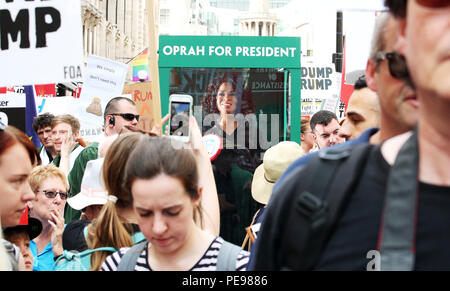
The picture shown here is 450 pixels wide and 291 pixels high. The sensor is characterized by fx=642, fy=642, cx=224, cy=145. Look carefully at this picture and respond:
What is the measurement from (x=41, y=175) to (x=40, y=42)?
1350 millimetres

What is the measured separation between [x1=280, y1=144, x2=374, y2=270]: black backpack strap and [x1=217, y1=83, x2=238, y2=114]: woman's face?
4687mm

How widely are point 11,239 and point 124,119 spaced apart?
307 centimetres

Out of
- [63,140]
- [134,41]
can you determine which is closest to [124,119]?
[63,140]

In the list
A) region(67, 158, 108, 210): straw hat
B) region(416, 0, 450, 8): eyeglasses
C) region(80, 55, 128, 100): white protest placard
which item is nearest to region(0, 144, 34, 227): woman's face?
region(67, 158, 108, 210): straw hat

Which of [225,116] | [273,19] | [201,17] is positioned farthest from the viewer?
[273,19]

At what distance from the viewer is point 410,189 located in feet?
4.74

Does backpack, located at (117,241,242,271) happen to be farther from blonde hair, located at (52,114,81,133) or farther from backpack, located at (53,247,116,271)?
blonde hair, located at (52,114,81,133)

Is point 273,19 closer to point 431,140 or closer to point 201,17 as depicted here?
point 201,17

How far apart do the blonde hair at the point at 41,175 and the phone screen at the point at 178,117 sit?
2.11m

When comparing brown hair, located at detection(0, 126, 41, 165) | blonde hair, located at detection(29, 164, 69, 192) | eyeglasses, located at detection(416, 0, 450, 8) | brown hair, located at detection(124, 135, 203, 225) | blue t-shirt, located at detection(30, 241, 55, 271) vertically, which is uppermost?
eyeglasses, located at detection(416, 0, 450, 8)

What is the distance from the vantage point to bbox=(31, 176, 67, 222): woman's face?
4.92 meters

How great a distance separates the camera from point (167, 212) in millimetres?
2498

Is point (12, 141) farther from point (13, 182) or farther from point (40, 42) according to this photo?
point (40, 42)

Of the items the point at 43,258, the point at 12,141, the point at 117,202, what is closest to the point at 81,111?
the point at 43,258
